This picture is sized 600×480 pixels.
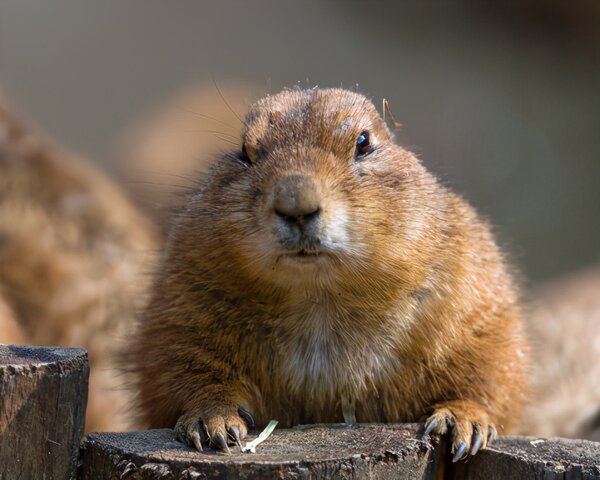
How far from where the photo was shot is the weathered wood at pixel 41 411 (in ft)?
9.99

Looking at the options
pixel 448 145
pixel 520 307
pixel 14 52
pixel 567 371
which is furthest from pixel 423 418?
pixel 448 145

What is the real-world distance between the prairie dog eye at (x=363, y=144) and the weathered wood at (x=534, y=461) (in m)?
1.40

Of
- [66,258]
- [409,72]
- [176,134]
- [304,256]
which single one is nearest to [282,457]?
[304,256]

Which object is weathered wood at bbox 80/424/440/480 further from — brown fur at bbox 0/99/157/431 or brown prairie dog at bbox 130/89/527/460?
brown fur at bbox 0/99/157/431

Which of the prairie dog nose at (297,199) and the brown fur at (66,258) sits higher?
the brown fur at (66,258)

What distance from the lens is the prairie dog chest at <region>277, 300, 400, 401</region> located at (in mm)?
3848

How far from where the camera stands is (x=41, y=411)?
10.2ft

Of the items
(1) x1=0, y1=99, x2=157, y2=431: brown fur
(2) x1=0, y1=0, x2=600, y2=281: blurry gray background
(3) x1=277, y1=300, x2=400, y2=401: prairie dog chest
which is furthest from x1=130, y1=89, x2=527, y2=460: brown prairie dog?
(2) x1=0, y1=0, x2=600, y2=281: blurry gray background

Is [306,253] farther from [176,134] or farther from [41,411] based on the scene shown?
[176,134]

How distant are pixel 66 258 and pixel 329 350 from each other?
11.3ft

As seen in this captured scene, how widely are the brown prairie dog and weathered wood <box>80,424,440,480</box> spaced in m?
0.22

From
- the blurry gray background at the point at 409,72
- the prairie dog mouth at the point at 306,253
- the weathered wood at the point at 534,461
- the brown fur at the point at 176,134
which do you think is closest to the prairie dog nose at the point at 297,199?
the prairie dog mouth at the point at 306,253

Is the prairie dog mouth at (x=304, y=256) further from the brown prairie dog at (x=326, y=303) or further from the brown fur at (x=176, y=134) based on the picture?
the brown fur at (x=176, y=134)

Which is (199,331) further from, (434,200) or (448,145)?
(448,145)
